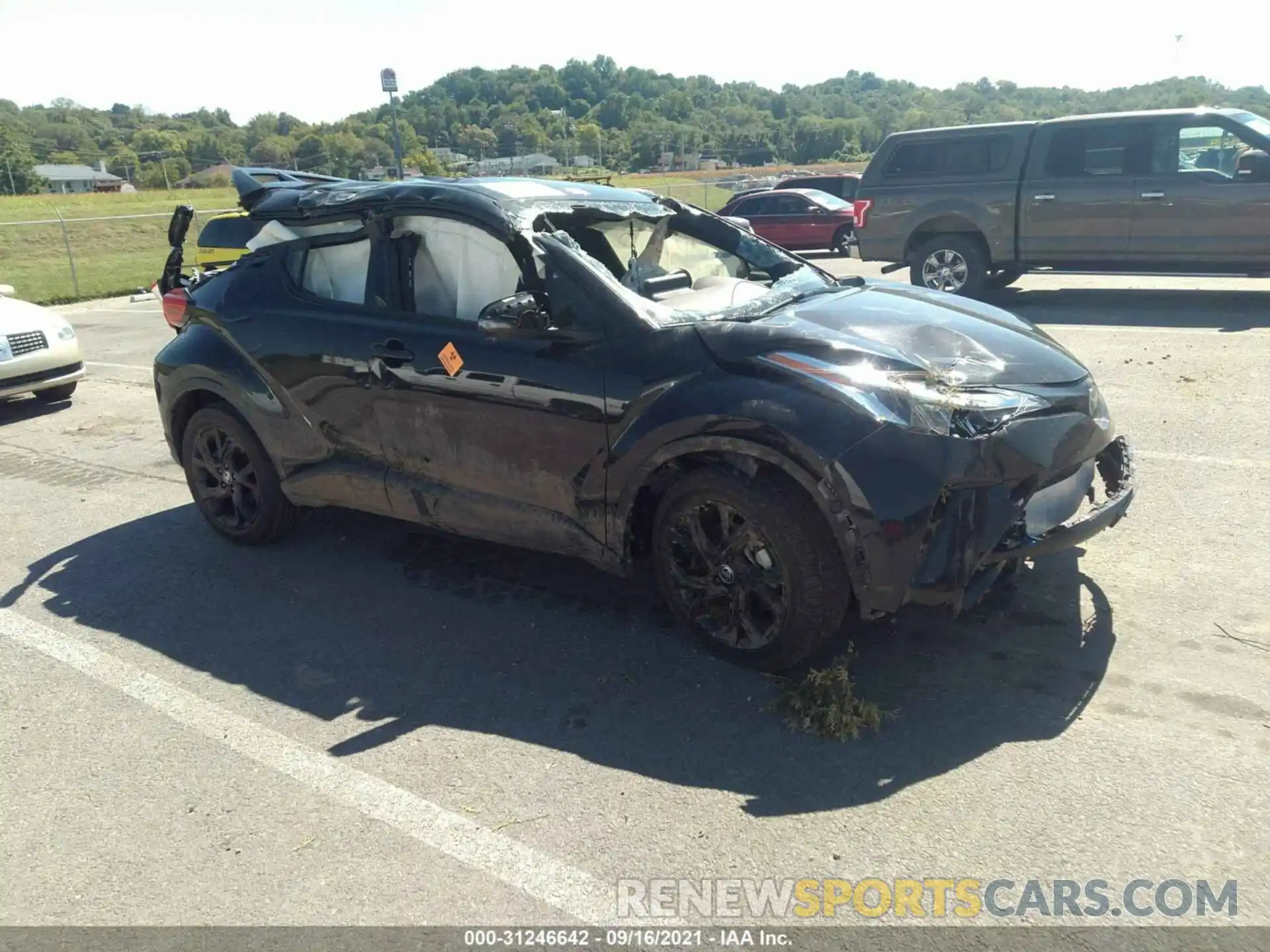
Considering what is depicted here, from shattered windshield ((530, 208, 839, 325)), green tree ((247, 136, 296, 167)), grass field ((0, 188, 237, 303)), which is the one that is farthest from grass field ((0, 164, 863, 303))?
green tree ((247, 136, 296, 167))

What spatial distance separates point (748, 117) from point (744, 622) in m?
120

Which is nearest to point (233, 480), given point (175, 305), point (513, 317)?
point (175, 305)

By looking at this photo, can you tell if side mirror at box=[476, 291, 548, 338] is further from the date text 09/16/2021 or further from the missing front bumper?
the date text 09/16/2021

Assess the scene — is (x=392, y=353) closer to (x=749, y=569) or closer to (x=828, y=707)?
(x=749, y=569)

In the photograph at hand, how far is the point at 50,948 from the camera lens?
8.68ft

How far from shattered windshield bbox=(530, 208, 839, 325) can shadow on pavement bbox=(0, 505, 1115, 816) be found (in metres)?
1.33

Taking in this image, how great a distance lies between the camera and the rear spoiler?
5383mm

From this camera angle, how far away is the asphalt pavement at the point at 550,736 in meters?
2.80

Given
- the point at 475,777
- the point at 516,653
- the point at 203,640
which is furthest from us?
the point at 203,640

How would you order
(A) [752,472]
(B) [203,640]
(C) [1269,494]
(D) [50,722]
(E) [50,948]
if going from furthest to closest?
(C) [1269,494] < (B) [203,640] < (D) [50,722] < (A) [752,472] < (E) [50,948]

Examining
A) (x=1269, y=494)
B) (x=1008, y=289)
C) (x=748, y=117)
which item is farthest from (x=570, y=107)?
(x=1269, y=494)

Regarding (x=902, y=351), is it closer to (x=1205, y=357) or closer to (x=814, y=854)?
(x=814, y=854)

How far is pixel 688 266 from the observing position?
15.7 ft

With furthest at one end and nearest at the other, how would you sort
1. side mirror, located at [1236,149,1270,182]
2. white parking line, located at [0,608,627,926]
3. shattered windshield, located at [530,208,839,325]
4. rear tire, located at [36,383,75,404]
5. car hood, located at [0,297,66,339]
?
side mirror, located at [1236,149,1270,182] < rear tire, located at [36,383,75,404] < car hood, located at [0,297,66,339] < shattered windshield, located at [530,208,839,325] < white parking line, located at [0,608,627,926]
